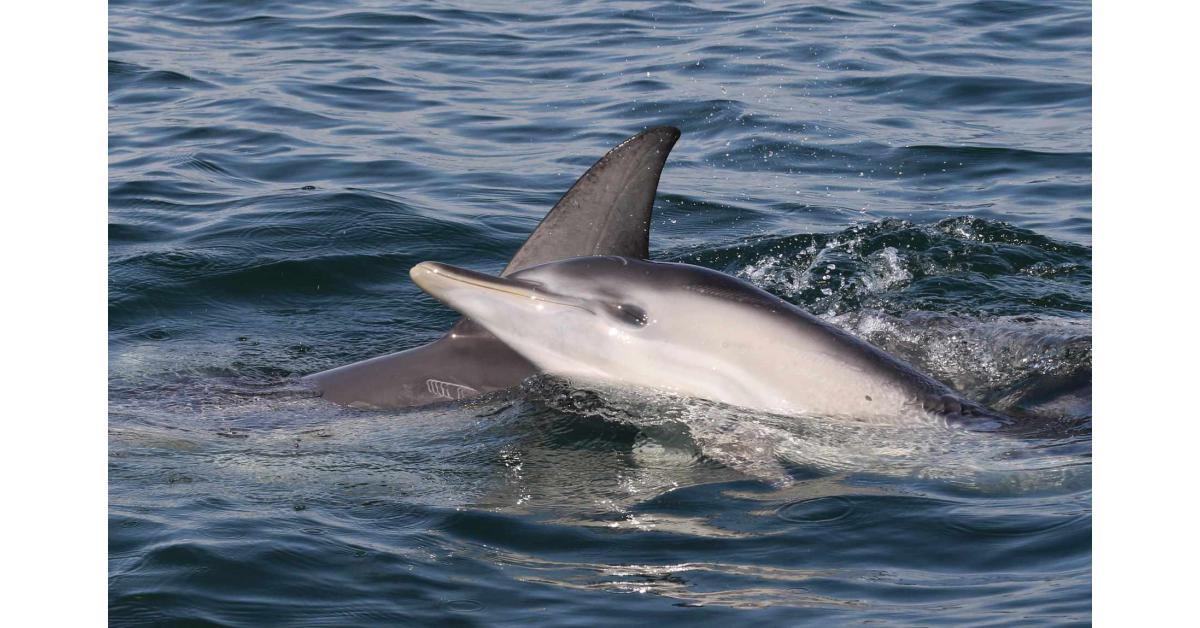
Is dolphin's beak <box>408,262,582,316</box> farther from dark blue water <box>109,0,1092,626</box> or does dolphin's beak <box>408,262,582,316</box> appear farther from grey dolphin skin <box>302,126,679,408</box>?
grey dolphin skin <box>302,126,679,408</box>

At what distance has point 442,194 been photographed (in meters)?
14.2

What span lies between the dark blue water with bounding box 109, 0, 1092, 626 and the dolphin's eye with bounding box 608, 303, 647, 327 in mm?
445

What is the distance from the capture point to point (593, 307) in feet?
24.2

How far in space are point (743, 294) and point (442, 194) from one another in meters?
7.31

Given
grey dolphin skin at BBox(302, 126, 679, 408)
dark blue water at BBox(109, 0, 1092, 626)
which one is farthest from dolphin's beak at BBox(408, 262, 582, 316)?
grey dolphin skin at BBox(302, 126, 679, 408)

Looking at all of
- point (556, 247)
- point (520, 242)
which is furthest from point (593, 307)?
point (520, 242)

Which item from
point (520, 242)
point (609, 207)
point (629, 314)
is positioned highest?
point (609, 207)

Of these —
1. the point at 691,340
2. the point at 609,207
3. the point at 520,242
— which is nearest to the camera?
the point at 691,340

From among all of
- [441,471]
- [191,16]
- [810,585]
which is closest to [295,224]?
[441,471]

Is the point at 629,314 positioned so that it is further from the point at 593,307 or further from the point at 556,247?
the point at 556,247

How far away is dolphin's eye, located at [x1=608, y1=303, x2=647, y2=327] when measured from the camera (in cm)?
732

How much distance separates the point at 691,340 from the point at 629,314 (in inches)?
13.7

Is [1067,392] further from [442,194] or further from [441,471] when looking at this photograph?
[442,194]

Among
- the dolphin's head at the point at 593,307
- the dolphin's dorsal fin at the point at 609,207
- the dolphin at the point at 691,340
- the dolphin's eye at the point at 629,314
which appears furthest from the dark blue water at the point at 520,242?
the dolphin's dorsal fin at the point at 609,207
